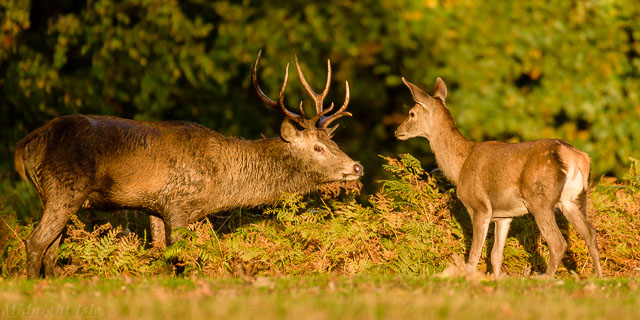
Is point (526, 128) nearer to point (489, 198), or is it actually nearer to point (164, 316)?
point (489, 198)

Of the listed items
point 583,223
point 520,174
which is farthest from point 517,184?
point 583,223

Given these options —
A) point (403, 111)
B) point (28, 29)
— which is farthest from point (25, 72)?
point (403, 111)

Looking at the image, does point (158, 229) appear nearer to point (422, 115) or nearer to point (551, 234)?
point (422, 115)

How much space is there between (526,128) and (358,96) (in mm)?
2385

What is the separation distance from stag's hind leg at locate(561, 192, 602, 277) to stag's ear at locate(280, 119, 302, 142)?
313 cm

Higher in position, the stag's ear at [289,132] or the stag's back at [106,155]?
the stag's ear at [289,132]

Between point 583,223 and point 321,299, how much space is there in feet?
12.6

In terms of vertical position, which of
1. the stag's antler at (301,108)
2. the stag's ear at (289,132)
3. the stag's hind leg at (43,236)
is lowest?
the stag's hind leg at (43,236)

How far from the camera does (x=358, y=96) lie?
11.6 m

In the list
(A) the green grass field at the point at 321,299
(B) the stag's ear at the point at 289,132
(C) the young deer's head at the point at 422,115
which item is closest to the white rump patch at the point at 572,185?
(A) the green grass field at the point at 321,299

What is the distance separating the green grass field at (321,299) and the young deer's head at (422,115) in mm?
2982

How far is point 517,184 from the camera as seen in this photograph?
27.5 ft

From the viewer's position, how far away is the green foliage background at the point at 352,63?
10.5 m

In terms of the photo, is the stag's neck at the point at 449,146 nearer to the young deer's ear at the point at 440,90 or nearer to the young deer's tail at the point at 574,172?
→ the young deer's ear at the point at 440,90
